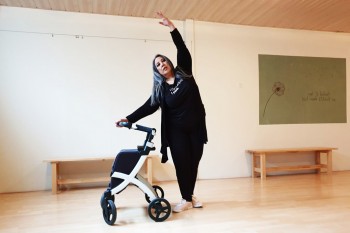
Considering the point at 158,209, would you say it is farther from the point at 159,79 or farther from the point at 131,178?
the point at 159,79

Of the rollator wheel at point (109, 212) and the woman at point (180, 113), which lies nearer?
the rollator wheel at point (109, 212)

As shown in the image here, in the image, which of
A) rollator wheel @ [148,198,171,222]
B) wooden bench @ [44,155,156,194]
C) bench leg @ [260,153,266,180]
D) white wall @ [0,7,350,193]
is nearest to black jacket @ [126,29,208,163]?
rollator wheel @ [148,198,171,222]

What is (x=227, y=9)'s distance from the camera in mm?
3734

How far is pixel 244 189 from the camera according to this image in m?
3.38

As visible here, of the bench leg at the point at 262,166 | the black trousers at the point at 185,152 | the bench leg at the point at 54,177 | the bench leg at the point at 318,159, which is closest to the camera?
the black trousers at the point at 185,152

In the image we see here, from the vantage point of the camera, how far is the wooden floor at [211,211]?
2086mm

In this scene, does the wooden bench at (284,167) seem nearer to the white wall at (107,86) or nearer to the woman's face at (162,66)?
the white wall at (107,86)

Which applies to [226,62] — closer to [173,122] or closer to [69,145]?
[173,122]

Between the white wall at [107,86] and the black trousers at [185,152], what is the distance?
1.53m

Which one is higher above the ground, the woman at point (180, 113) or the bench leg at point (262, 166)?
the woman at point (180, 113)

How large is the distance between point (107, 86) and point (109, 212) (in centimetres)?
204

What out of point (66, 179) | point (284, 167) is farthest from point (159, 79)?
point (284, 167)

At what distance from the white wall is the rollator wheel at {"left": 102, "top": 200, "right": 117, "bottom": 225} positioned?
5.56 feet

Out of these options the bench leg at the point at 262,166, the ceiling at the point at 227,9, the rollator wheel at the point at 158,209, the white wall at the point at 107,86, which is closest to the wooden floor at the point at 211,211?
the rollator wheel at the point at 158,209
